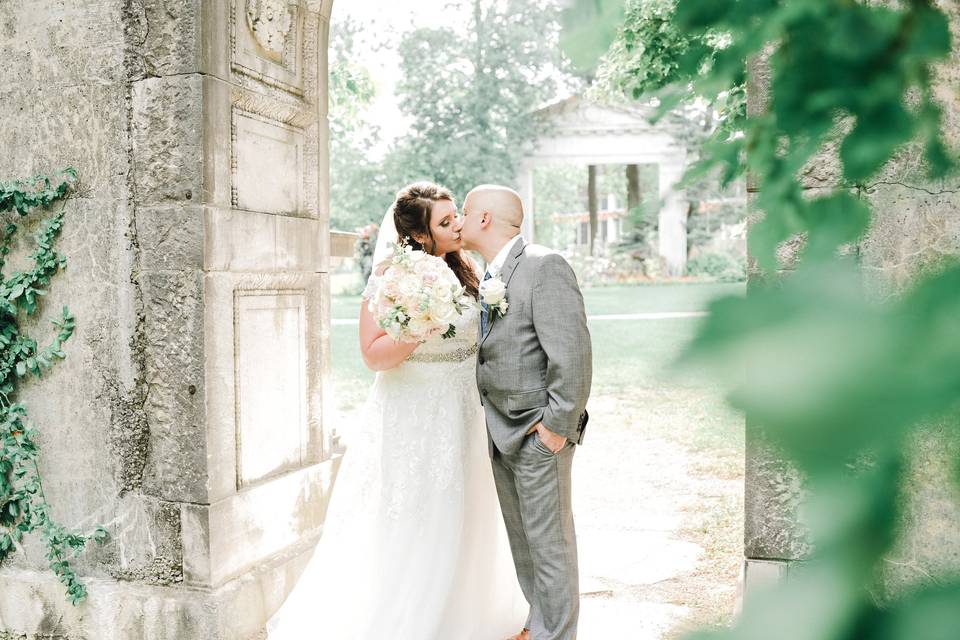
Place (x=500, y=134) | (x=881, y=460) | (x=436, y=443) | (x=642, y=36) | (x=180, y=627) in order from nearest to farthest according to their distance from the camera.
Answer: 1. (x=881, y=460)
2. (x=180, y=627)
3. (x=436, y=443)
4. (x=642, y=36)
5. (x=500, y=134)

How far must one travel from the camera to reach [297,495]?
152 inches

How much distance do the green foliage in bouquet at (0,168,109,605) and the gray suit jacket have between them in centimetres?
191

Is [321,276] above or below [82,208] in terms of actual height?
below

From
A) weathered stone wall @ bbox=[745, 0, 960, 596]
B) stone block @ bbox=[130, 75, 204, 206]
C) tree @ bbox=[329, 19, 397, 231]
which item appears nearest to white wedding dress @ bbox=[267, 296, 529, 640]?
stone block @ bbox=[130, 75, 204, 206]

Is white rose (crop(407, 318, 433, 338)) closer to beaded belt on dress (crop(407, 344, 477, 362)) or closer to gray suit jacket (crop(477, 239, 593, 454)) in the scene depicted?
gray suit jacket (crop(477, 239, 593, 454))

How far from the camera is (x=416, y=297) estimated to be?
3154 millimetres

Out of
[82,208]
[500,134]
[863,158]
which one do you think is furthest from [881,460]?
[500,134]

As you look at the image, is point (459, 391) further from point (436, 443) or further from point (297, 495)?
point (297, 495)

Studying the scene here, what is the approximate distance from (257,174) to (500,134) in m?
18.9

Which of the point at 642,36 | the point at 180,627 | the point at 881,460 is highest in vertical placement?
the point at 642,36

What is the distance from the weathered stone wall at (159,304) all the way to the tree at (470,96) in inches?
720

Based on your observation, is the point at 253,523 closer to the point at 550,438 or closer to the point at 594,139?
the point at 550,438

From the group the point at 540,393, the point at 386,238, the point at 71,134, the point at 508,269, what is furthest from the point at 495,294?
the point at 71,134

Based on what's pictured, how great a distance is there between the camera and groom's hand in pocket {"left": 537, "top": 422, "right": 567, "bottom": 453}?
3.02 meters
